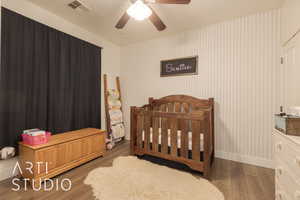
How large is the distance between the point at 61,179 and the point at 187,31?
3271 mm

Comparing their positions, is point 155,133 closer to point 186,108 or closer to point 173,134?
point 173,134

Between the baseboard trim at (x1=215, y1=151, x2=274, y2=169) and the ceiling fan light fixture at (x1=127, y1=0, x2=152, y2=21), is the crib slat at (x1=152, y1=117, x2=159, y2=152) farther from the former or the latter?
the ceiling fan light fixture at (x1=127, y1=0, x2=152, y2=21)

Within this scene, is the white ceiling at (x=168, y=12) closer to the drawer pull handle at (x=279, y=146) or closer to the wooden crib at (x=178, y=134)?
the wooden crib at (x=178, y=134)

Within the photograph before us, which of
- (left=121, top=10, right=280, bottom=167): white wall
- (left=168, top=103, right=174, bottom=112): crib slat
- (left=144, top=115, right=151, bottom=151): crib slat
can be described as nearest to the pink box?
(left=144, top=115, right=151, bottom=151): crib slat

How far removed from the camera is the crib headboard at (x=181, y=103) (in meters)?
2.47

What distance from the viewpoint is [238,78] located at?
2.30 m

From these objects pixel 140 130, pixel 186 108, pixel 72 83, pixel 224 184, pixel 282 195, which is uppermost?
pixel 72 83

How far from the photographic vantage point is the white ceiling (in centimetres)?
194

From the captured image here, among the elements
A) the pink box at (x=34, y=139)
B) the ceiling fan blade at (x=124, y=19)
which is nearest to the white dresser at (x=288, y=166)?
the ceiling fan blade at (x=124, y=19)

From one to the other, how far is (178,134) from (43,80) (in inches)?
89.7

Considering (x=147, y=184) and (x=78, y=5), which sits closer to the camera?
(x=147, y=184)

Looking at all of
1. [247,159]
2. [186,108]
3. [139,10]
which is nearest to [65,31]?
[139,10]

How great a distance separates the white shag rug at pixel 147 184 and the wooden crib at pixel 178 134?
0.65ft

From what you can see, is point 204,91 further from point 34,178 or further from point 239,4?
point 34,178
